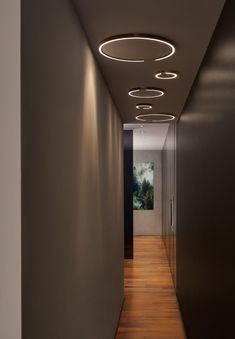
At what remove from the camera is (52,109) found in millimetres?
1822

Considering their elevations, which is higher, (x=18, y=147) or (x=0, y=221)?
(x=18, y=147)

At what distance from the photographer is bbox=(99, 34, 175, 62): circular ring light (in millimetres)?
2639

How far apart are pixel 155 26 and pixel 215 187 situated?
1015mm

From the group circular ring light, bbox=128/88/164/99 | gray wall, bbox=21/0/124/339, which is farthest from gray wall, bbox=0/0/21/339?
circular ring light, bbox=128/88/164/99

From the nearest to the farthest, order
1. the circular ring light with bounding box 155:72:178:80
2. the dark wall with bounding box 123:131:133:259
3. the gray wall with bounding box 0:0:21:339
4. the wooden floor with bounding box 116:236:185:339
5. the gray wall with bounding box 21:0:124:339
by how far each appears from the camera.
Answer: the gray wall with bounding box 0:0:21:339, the gray wall with bounding box 21:0:124:339, the circular ring light with bounding box 155:72:178:80, the wooden floor with bounding box 116:236:185:339, the dark wall with bounding box 123:131:133:259

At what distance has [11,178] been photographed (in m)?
1.38

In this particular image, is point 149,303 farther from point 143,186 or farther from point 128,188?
point 143,186

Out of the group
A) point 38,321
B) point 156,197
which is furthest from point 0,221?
point 156,197

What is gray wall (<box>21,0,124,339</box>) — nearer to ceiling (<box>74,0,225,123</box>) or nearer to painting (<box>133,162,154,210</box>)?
ceiling (<box>74,0,225,123</box>)

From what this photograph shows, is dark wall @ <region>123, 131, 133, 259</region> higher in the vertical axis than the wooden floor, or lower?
higher

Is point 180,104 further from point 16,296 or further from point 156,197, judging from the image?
point 156,197

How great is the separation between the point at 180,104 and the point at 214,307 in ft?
9.82

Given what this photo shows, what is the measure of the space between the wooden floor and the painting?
14.2 feet

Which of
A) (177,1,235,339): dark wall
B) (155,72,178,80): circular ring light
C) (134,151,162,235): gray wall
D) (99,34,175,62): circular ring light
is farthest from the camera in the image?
(134,151,162,235): gray wall
